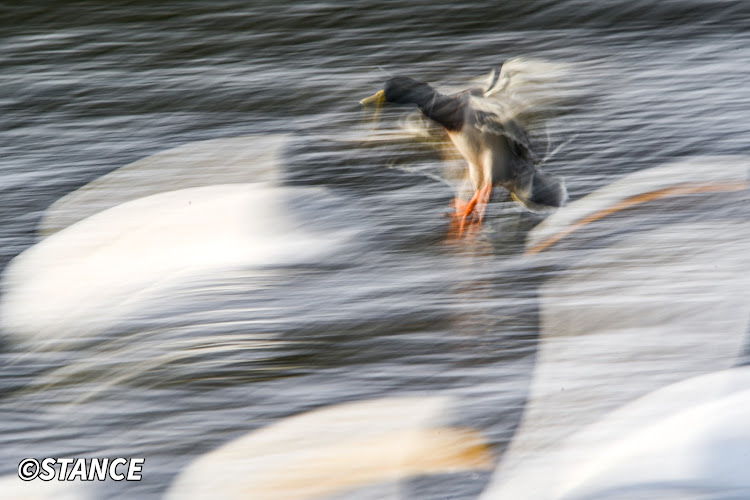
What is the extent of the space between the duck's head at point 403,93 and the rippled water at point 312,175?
1cm

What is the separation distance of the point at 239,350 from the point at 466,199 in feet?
0.69

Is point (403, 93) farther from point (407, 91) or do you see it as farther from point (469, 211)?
point (469, 211)

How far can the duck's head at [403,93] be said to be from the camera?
584 millimetres

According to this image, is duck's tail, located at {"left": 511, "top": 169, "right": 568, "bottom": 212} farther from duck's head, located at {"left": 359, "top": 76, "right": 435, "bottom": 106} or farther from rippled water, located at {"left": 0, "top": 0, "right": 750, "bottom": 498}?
duck's head, located at {"left": 359, "top": 76, "right": 435, "bottom": 106}

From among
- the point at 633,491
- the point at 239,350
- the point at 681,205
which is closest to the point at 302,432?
the point at 239,350

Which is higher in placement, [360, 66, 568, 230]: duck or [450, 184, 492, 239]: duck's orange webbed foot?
[360, 66, 568, 230]: duck

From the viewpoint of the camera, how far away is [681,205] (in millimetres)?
519

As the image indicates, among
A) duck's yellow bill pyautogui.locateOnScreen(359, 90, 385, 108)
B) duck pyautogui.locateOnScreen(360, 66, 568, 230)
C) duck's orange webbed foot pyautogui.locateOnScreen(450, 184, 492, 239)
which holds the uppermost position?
duck's yellow bill pyautogui.locateOnScreen(359, 90, 385, 108)

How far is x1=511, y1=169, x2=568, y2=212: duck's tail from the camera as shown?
1.76 feet

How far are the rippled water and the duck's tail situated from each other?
0.5 inches

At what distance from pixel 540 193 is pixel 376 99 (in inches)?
6.6

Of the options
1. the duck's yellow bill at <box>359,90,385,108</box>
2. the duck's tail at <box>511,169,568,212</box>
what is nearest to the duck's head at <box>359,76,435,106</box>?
the duck's yellow bill at <box>359,90,385,108</box>

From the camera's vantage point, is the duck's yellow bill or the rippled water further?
the duck's yellow bill

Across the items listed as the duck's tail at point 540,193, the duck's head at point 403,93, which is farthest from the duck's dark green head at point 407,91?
the duck's tail at point 540,193
